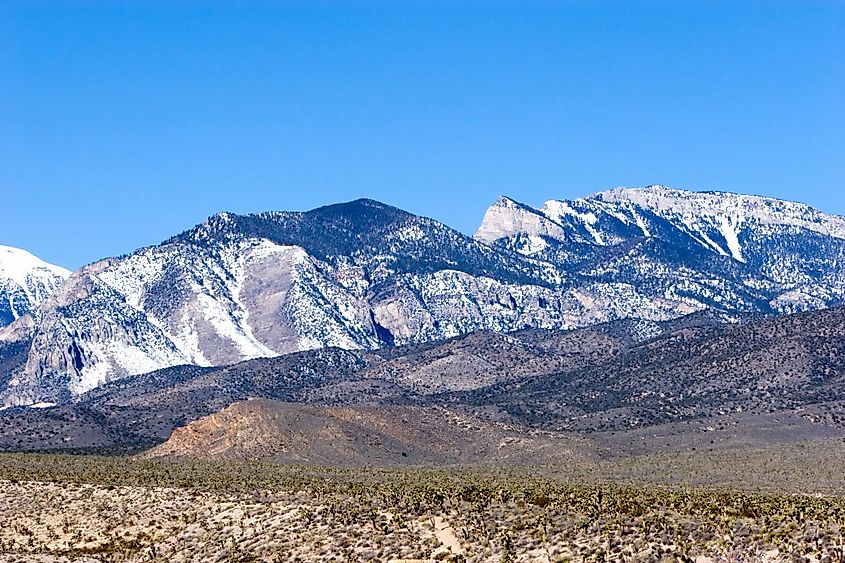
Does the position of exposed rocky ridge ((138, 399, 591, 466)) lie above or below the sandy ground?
above

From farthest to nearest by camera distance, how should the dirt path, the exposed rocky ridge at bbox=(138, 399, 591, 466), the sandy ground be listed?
1. the exposed rocky ridge at bbox=(138, 399, 591, 466)
2. the dirt path
3. the sandy ground

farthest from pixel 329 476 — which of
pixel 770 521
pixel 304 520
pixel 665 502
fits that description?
pixel 770 521

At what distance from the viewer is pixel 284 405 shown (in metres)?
163

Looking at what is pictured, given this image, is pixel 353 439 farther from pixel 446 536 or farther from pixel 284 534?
pixel 446 536

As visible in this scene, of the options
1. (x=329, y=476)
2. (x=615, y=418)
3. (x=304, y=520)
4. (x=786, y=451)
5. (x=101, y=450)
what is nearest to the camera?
(x=304, y=520)

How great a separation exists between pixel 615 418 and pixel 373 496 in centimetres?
10434

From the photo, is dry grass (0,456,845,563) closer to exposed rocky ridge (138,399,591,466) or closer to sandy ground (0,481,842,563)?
sandy ground (0,481,842,563)

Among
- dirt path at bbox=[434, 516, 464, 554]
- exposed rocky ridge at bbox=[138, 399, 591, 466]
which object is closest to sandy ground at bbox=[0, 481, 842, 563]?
dirt path at bbox=[434, 516, 464, 554]

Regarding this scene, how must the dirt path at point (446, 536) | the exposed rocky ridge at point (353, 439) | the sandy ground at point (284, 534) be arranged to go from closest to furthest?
the sandy ground at point (284, 534) → the dirt path at point (446, 536) → the exposed rocky ridge at point (353, 439)

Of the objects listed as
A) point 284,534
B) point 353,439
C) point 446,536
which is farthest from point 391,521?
point 353,439

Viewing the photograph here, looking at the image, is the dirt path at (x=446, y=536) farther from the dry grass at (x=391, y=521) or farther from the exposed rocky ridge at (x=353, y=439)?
the exposed rocky ridge at (x=353, y=439)

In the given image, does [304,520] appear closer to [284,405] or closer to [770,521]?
[770,521]

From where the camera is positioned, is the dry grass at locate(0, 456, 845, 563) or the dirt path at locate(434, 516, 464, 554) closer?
the dry grass at locate(0, 456, 845, 563)

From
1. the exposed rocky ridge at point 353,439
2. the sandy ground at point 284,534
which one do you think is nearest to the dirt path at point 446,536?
the sandy ground at point 284,534
